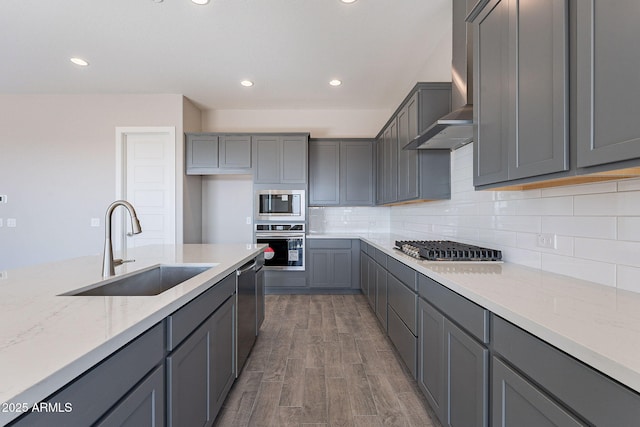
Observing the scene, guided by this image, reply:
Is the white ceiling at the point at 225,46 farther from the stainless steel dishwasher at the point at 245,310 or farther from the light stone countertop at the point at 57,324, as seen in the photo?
the light stone countertop at the point at 57,324

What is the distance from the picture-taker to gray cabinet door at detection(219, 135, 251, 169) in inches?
180

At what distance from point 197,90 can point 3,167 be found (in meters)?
3.10

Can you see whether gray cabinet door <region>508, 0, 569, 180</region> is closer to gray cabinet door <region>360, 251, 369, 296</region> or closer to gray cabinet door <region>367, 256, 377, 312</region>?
gray cabinet door <region>367, 256, 377, 312</region>

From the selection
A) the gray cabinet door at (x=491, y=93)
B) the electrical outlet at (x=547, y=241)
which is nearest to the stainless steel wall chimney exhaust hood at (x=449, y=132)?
the gray cabinet door at (x=491, y=93)

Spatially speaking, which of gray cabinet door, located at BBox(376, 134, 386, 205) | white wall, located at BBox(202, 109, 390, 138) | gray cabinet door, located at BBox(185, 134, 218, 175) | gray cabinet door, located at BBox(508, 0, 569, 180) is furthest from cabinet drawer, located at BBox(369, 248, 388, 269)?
gray cabinet door, located at BBox(185, 134, 218, 175)

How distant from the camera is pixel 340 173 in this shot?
4.77 m

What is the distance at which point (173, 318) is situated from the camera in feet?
3.54

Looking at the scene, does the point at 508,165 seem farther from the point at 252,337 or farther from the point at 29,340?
the point at 252,337

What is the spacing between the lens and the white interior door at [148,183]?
4.44 meters

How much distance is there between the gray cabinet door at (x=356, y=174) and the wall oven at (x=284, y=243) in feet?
3.00

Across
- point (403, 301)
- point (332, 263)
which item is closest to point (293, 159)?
Answer: point (332, 263)

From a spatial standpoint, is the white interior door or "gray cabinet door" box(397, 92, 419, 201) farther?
the white interior door

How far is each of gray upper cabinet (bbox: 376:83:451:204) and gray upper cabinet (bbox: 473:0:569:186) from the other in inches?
32.8

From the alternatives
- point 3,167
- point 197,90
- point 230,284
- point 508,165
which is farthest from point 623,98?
point 3,167
